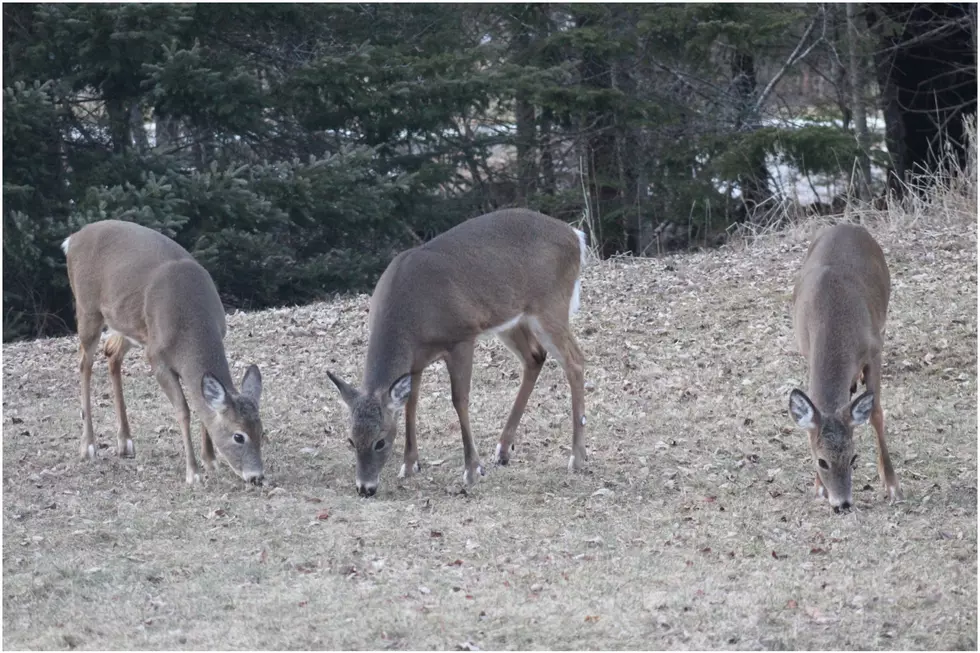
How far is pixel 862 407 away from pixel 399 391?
8.30 feet

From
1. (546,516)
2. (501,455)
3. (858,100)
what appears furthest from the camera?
(858,100)

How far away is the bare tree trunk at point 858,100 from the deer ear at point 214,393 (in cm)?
1032

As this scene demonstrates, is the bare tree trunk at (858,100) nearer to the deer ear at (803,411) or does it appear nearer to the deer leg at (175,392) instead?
the deer ear at (803,411)

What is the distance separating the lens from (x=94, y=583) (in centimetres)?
605

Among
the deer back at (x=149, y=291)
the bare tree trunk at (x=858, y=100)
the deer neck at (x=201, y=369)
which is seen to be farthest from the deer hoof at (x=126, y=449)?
the bare tree trunk at (x=858, y=100)

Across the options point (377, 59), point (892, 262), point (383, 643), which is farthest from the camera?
point (377, 59)

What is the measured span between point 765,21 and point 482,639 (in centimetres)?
1213

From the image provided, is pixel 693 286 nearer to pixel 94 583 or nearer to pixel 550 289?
pixel 550 289

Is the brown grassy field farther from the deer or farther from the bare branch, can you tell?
the bare branch

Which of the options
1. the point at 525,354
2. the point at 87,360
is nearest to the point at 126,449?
the point at 87,360

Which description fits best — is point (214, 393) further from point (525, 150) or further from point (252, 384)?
point (525, 150)

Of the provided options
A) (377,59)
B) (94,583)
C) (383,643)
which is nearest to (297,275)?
(377,59)

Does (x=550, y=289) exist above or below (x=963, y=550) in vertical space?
above

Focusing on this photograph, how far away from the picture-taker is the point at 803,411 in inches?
271
